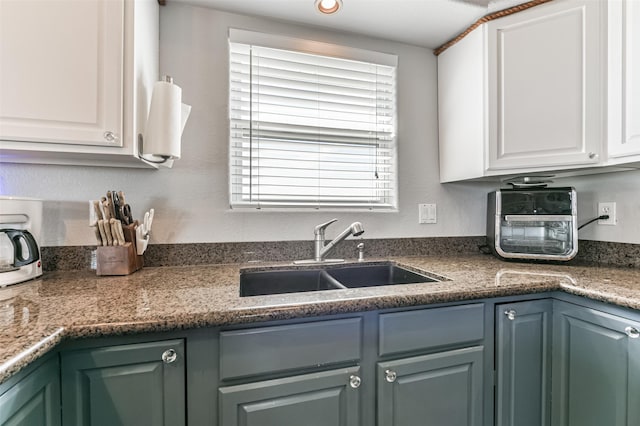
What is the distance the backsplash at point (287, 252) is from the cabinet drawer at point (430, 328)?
71cm

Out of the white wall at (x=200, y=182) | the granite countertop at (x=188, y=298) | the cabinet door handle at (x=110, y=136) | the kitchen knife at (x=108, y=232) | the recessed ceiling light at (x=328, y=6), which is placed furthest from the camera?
the recessed ceiling light at (x=328, y=6)

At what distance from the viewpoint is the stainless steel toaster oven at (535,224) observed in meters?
1.52

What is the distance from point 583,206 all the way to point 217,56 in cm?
211

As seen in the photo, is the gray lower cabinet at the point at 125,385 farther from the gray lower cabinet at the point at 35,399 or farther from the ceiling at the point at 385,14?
the ceiling at the point at 385,14

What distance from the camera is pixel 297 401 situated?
0.92 meters

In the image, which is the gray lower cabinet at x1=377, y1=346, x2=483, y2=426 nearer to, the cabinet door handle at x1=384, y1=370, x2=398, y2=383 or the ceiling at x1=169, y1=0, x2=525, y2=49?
the cabinet door handle at x1=384, y1=370, x2=398, y2=383

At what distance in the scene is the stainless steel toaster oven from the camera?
1.52 meters

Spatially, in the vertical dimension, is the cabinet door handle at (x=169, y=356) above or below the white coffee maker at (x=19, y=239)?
below

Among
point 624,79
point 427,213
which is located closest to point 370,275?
point 427,213

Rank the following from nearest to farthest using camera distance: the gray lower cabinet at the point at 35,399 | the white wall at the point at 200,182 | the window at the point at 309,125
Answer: the gray lower cabinet at the point at 35,399 < the white wall at the point at 200,182 < the window at the point at 309,125

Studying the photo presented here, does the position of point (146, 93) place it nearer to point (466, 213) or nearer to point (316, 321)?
point (316, 321)

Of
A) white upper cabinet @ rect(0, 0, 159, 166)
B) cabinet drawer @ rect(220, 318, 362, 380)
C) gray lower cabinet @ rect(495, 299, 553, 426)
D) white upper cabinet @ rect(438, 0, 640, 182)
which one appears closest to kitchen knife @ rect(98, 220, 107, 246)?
white upper cabinet @ rect(0, 0, 159, 166)

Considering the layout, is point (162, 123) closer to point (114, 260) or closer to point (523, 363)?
point (114, 260)

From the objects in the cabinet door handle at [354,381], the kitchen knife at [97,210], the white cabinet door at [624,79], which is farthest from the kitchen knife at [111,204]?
the white cabinet door at [624,79]
